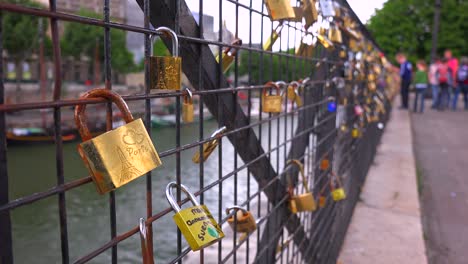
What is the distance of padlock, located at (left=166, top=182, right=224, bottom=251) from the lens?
783 millimetres

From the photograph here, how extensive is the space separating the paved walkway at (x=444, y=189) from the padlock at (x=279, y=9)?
235cm

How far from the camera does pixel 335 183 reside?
9.59 ft

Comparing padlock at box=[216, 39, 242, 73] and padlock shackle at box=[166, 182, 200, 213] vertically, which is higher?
padlock at box=[216, 39, 242, 73]

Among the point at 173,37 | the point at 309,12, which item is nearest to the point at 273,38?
the point at 309,12

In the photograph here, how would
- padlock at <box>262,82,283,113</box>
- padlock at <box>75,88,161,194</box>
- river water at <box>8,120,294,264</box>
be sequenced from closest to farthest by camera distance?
padlock at <box>75,88,161,194</box>
padlock at <box>262,82,283,113</box>
river water at <box>8,120,294,264</box>

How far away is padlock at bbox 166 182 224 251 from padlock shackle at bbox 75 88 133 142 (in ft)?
0.68

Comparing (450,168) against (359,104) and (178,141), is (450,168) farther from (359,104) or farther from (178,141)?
(178,141)

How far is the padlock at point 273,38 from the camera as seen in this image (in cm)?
140

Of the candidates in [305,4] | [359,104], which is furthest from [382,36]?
[305,4]

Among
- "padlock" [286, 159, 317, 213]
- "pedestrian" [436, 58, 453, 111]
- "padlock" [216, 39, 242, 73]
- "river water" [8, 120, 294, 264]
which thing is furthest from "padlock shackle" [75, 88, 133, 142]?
"pedestrian" [436, 58, 453, 111]

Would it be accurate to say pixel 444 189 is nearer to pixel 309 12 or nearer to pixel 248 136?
pixel 309 12

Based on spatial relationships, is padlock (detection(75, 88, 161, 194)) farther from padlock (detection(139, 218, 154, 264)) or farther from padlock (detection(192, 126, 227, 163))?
padlock (detection(192, 126, 227, 163))

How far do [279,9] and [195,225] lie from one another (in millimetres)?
717

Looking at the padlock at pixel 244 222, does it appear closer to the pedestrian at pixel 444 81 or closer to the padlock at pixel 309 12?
the padlock at pixel 309 12
